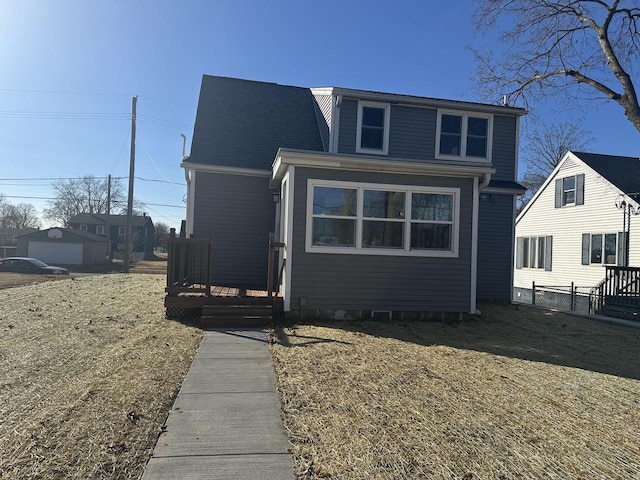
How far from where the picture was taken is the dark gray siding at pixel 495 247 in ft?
37.6

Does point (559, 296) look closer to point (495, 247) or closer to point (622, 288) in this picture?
point (622, 288)

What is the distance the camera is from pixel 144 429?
10.3 ft

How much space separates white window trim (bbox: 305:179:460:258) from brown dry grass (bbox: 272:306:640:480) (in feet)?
5.35

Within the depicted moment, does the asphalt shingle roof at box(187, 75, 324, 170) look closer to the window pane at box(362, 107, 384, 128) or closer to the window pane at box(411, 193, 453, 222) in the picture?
the window pane at box(362, 107, 384, 128)

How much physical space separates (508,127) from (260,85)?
816 centimetres

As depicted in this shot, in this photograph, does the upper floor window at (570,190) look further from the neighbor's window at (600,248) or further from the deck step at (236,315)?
the deck step at (236,315)

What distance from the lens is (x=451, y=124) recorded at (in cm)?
1188

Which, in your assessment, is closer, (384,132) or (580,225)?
(384,132)

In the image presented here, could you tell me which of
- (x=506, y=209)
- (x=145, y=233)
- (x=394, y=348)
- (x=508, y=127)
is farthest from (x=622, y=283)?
(x=145, y=233)

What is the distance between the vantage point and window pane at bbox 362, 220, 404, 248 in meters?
8.03

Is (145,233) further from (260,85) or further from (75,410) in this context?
(75,410)

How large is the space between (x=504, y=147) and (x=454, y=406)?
1030 centimetres

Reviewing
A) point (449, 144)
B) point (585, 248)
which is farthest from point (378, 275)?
point (585, 248)

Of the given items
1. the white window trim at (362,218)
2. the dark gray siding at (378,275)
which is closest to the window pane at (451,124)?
the dark gray siding at (378,275)
